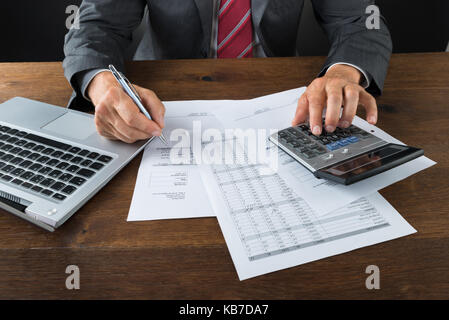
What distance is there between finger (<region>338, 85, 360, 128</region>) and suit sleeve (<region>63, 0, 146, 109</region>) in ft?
1.55

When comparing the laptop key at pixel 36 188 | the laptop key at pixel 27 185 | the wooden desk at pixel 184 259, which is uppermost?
the laptop key at pixel 27 185

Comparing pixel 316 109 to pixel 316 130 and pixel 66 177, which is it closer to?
pixel 316 130

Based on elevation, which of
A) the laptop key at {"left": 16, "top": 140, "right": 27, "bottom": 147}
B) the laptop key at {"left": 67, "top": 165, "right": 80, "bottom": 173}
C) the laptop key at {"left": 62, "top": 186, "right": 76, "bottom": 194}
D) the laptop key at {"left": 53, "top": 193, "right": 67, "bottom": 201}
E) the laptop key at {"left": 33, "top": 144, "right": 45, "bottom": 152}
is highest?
the laptop key at {"left": 16, "top": 140, "right": 27, "bottom": 147}

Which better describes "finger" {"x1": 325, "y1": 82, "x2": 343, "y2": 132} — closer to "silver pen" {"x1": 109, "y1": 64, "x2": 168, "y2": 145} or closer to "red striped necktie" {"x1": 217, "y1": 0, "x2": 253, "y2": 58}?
"silver pen" {"x1": 109, "y1": 64, "x2": 168, "y2": 145}

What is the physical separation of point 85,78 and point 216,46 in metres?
0.46

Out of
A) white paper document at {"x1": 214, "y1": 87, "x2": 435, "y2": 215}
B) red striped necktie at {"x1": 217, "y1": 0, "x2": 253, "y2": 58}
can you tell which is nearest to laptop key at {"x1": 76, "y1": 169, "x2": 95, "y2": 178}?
white paper document at {"x1": 214, "y1": 87, "x2": 435, "y2": 215}

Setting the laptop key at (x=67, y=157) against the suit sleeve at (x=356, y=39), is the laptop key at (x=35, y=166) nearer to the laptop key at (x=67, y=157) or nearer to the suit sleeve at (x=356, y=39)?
the laptop key at (x=67, y=157)

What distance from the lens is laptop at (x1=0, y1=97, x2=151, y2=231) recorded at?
0.42 m

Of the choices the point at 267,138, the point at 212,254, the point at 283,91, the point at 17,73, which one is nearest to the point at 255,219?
the point at 212,254

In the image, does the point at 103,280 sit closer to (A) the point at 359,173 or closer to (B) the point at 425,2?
(A) the point at 359,173

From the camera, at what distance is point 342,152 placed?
480 millimetres

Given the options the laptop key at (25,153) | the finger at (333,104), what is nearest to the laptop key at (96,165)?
the laptop key at (25,153)

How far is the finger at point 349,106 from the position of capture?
542 millimetres

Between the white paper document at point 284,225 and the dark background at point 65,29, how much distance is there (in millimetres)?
1243
